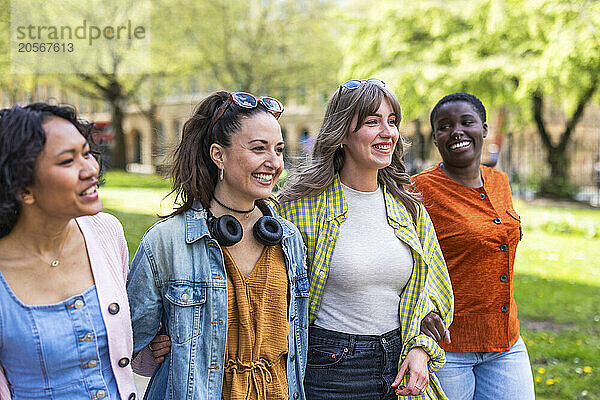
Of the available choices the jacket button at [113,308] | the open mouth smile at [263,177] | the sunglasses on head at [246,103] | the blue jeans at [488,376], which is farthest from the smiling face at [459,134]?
the jacket button at [113,308]

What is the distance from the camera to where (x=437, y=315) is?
297 centimetres

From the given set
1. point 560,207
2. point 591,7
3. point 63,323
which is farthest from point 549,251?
point 63,323

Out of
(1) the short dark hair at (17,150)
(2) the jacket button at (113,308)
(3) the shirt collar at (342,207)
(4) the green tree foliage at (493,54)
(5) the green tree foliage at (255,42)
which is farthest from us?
(5) the green tree foliage at (255,42)

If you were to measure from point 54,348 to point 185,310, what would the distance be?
535mm

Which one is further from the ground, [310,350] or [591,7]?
[591,7]

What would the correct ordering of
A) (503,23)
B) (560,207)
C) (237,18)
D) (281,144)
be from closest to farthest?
(281,144), (503,23), (560,207), (237,18)

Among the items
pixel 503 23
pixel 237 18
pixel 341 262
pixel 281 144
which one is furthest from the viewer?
pixel 237 18

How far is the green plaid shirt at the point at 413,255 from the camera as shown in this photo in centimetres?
286

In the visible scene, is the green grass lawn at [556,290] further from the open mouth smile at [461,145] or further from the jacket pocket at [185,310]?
the open mouth smile at [461,145]

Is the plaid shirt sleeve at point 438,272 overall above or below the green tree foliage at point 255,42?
below

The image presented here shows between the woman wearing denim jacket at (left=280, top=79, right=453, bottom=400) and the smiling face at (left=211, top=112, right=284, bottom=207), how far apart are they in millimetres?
423

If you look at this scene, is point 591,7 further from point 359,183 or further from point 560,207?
point 359,183

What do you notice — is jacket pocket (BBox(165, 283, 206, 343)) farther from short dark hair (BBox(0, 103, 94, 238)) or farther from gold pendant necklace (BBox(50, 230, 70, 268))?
short dark hair (BBox(0, 103, 94, 238))

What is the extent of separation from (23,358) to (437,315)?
1.80 metres
